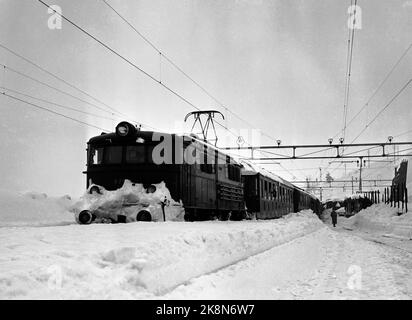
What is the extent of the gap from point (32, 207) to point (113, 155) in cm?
1263

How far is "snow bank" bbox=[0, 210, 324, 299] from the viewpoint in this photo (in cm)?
361

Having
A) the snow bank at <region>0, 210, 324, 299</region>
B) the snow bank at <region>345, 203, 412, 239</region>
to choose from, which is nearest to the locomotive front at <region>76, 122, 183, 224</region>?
the snow bank at <region>0, 210, 324, 299</region>

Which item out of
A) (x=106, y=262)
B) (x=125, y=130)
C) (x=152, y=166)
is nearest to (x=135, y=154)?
(x=152, y=166)

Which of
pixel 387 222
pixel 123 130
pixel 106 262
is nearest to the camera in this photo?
pixel 106 262

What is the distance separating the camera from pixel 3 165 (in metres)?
74.7

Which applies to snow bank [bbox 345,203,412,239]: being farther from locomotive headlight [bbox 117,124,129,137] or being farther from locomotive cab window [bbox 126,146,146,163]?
locomotive headlight [bbox 117,124,129,137]

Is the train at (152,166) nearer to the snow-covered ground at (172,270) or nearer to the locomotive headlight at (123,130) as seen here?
the locomotive headlight at (123,130)

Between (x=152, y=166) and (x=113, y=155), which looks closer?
(x=152, y=166)

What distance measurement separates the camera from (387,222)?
26.9m

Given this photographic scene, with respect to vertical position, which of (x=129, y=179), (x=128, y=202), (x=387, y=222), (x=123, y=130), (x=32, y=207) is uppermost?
(x=123, y=130)

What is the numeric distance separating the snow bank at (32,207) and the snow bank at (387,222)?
17.0 m

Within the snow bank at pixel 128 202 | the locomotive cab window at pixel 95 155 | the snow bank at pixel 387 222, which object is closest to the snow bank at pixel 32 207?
the locomotive cab window at pixel 95 155

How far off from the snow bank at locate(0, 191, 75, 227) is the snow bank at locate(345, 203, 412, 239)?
1696cm

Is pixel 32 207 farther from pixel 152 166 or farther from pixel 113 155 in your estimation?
pixel 152 166
